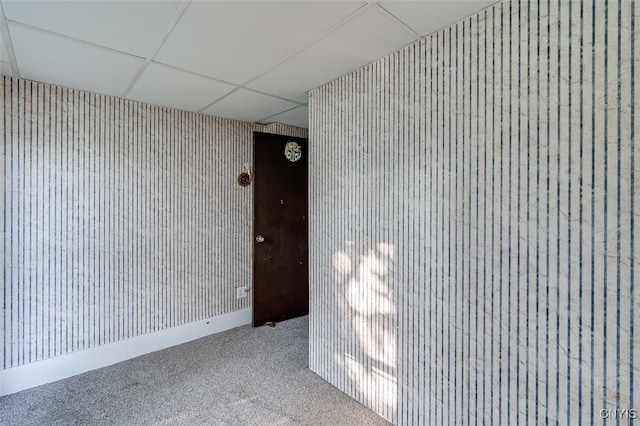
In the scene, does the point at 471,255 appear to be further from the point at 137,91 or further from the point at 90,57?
the point at 137,91

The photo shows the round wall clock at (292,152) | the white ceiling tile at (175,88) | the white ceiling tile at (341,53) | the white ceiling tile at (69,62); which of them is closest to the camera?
the white ceiling tile at (341,53)

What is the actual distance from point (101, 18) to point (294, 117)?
2.04 m

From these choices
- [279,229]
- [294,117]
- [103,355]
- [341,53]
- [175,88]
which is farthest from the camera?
[279,229]

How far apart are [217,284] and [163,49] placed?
2368 mm

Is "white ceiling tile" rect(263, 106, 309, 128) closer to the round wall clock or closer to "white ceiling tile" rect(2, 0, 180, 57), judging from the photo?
the round wall clock

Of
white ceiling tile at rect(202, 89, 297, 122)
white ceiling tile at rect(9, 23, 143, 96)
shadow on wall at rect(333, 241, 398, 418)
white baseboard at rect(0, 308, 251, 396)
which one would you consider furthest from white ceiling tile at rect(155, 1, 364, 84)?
white baseboard at rect(0, 308, 251, 396)

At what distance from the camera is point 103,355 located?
8.72 ft

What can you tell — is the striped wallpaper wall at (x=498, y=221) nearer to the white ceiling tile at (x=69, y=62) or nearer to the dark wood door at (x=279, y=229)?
the dark wood door at (x=279, y=229)

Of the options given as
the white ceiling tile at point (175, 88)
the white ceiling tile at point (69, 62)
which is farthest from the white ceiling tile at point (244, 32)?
the white ceiling tile at point (69, 62)

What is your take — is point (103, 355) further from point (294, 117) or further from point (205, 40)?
point (294, 117)

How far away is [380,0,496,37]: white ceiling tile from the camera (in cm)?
145

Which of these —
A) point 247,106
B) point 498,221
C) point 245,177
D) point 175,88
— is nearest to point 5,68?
point 175,88

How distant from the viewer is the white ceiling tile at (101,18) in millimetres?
1453

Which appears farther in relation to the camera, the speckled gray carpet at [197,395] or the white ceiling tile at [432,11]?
the speckled gray carpet at [197,395]
